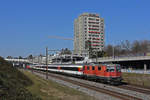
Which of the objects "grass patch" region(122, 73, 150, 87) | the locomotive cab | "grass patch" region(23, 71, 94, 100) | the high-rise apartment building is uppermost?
the high-rise apartment building

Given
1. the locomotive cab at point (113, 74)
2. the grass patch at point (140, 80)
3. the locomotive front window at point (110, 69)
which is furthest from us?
the grass patch at point (140, 80)

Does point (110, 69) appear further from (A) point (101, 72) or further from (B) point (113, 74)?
(A) point (101, 72)

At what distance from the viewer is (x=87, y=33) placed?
162m

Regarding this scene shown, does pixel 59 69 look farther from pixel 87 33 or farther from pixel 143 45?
pixel 87 33

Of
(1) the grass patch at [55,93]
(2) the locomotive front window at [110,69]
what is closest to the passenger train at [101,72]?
(2) the locomotive front window at [110,69]

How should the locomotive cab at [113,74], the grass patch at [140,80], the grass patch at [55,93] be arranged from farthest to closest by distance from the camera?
the grass patch at [140,80] < the locomotive cab at [113,74] < the grass patch at [55,93]

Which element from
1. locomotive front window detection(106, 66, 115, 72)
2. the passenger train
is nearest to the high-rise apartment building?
the passenger train

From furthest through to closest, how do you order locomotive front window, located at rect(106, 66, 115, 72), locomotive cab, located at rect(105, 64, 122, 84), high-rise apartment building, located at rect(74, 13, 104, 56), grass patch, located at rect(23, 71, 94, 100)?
high-rise apartment building, located at rect(74, 13, 104, 56) → locomotive front window, located at rect(106, 66, 115, 72) → locomotive cab, located at rect(105, 64, 122, 84) → grass patch, located at rect(23, 71, 94, 100)

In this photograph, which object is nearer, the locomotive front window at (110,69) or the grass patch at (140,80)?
the locomotive front window at (110,69)

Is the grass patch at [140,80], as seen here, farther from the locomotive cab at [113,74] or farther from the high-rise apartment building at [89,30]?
the high-rise apartment building at [89,30]

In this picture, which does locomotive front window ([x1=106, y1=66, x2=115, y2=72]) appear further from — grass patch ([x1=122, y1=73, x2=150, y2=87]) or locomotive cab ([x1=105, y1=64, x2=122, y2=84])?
grass patch ([x1=122, y1=73, x2=150, y2=87])

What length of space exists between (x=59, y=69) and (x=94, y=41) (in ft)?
339

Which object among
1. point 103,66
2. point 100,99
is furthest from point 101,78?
point 100,99

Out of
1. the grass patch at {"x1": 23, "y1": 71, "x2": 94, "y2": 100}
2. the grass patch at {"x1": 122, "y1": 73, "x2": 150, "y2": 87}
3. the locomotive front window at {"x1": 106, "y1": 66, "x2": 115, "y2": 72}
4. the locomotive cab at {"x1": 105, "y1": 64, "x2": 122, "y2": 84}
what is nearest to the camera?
the grass patch at {"x1": 23, "y1": 71, "x2": 94, "y2": 100}
